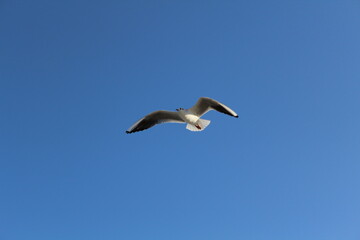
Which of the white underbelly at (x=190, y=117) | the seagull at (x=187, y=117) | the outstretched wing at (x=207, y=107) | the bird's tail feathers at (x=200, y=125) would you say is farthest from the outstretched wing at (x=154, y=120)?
the outstretched wing at (x=207, y=107)

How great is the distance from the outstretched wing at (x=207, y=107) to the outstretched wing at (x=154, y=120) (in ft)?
2.43

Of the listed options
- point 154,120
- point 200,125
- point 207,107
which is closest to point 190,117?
point 200,125

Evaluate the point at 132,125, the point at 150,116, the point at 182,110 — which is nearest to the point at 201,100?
the point at 182,110

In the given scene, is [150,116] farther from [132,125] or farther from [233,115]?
[233,115]

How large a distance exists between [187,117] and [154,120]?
1266 millimetres

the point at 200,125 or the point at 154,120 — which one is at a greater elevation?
the point at 154,120

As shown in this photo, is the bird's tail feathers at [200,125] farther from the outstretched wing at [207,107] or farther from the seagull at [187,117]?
the outstretched wing at [207,107]

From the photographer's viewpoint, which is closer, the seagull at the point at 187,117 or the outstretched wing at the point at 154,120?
the seagull at the point at 187,117

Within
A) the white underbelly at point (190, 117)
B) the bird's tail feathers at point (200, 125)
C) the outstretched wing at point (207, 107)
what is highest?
the outstretched wing at point (207, 107)

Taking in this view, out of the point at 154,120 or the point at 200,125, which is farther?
the point at 154,120

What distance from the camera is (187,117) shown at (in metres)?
10.3

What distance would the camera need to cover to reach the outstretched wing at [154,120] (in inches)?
412

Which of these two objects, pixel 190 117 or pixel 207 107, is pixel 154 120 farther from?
pixel 207 107

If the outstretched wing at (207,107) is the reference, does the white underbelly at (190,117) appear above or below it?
below
